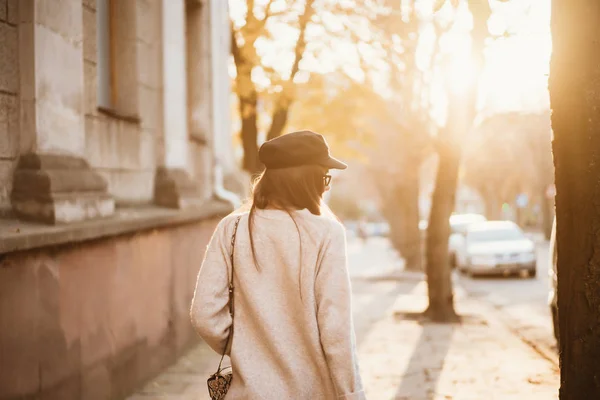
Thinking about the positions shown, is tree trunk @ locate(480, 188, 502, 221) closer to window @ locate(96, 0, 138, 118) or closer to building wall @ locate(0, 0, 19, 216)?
window @ locate(96, 0, 138, 118)

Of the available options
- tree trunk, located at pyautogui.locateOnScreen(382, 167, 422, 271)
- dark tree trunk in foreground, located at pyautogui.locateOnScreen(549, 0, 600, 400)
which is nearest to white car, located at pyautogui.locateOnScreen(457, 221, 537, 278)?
tree trunk, located at pyautogui.locateOnScreen(382, 167, 422, 271)

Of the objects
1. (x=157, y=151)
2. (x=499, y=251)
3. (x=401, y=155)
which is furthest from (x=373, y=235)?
(x=157, y=151)

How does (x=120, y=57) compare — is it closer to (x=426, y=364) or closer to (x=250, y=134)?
(x=426, y=364)

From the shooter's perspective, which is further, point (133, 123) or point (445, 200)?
point (445, 200)

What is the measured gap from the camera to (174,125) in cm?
905

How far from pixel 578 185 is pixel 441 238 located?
8184mm

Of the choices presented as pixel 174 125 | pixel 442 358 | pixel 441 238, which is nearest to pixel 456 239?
pixel 441 238

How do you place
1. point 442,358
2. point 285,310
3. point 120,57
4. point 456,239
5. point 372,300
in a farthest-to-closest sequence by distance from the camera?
point 456,239 → point 372,300 → point 442,358 → point 120,57 → point 285,310

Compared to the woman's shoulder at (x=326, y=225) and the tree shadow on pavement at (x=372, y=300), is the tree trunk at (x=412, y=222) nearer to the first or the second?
the tree shadow on pavement at (x=372, y=300)

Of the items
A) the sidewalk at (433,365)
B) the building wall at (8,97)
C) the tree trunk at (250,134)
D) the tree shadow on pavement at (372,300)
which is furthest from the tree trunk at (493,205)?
the building wall at (8,97)

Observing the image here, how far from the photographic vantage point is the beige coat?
2.71 m

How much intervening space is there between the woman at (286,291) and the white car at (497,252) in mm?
18158

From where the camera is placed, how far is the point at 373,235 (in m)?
75.8

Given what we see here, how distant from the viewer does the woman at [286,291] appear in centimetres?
272
